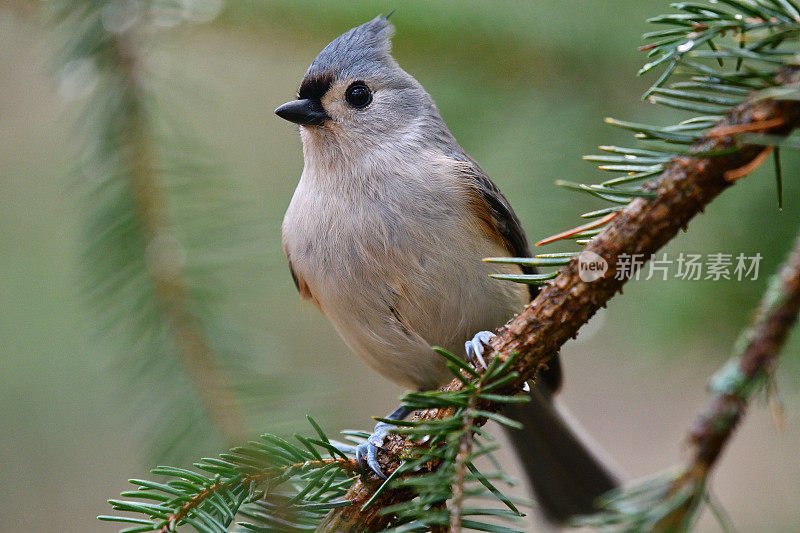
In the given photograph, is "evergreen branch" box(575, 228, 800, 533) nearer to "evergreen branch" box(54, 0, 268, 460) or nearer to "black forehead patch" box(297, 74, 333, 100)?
"evergreen branch" box(54, 0, 268, 460)

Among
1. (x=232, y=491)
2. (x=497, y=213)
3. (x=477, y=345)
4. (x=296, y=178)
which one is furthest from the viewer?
(x=296, y=178)

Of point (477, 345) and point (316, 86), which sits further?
point (316, 86)

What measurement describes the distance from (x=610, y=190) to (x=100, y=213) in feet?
4.03

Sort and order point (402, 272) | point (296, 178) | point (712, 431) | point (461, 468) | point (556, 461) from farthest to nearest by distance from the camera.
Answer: point (296, 178), point (556, 461), point (402, 272), point (461, 468), point (712, 431)

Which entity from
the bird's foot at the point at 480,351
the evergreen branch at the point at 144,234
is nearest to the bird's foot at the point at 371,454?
the bird's foot at the point at 480,351

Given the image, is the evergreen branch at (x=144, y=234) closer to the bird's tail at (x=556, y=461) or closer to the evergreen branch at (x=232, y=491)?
the evergreen branch at (x=232, y=491)

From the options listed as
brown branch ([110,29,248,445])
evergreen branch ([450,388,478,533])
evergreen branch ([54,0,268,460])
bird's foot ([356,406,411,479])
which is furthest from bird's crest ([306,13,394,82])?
evergreen branch ([450,388,478,533])

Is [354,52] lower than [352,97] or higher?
higher

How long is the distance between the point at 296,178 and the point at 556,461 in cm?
190

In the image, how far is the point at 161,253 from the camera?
166 centimetres


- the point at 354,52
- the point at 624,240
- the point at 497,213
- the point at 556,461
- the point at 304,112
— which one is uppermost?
the point at 354,52

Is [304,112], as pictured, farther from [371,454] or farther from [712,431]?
[712,431]

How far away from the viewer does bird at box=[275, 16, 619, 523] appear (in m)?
2.01

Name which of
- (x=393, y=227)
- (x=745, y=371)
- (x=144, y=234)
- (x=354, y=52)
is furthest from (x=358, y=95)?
(x=745, y=371)
